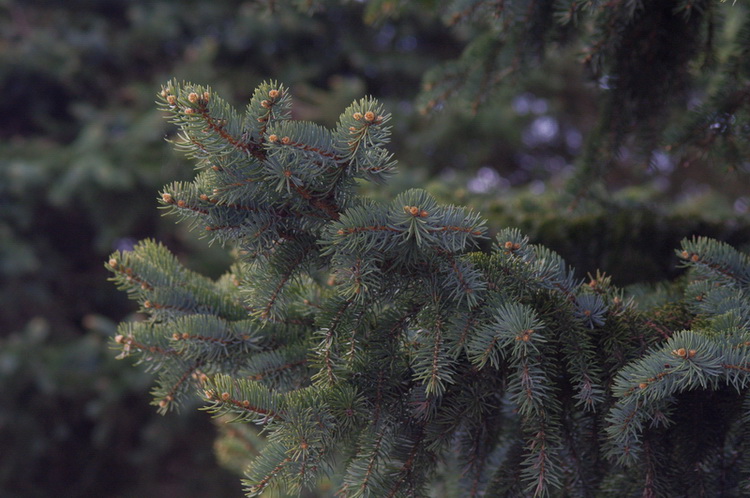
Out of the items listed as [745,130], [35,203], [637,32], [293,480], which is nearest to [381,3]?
[637,32]

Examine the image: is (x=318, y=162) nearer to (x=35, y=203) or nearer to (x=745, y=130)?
(x=745, y=130)

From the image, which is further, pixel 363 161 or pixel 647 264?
pixel 647 264

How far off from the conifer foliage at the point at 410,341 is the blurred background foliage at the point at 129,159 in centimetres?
149

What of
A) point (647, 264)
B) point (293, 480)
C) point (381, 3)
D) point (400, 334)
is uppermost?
point (381, 3)

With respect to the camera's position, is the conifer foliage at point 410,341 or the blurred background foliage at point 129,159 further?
the blurred background foliage at point 129,159

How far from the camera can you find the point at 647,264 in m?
1.77

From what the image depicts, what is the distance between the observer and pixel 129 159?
396 cm

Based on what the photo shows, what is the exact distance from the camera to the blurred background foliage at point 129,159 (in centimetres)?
380

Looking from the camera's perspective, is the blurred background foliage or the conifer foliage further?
the blurred background foliage

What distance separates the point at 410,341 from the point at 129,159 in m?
3.42

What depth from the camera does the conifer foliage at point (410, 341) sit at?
0.90 metres

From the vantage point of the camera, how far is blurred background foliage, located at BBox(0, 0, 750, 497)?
380cm

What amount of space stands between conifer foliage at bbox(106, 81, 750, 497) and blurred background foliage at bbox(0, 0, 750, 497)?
1.49 m

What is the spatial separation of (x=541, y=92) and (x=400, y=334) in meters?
4.53
